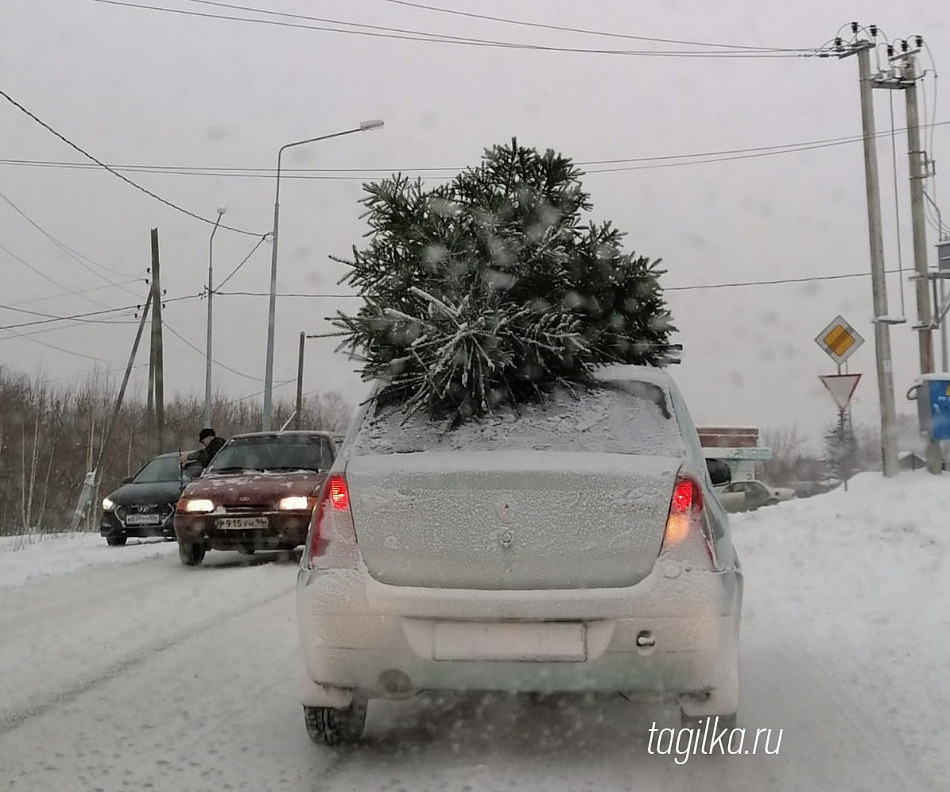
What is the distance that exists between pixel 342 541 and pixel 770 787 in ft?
5.87

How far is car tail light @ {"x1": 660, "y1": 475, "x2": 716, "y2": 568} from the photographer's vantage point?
4.10 m

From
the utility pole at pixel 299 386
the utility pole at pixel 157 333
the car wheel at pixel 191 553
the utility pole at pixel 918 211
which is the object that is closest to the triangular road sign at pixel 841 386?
the utility pole at pixel 918 211

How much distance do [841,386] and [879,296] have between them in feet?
8.87

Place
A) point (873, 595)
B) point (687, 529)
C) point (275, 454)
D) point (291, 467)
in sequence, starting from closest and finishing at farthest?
1. point (687, 529)
2. point (873, 595)
3. point (291, 467)
4. point (275, 454)

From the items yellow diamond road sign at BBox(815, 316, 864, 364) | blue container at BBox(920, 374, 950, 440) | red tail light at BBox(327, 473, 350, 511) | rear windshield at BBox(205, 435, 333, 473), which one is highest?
yellow diamond road sign at BBox(815, 316, 864, 364)

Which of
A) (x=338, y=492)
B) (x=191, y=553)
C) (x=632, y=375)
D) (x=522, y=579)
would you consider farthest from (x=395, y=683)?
(x=191, y=553)

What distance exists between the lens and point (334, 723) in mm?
4480

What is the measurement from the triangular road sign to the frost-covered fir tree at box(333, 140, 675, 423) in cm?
1076

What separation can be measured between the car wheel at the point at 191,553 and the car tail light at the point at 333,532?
8287 mm

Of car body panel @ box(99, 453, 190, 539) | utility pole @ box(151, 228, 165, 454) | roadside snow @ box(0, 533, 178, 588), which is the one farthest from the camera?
utility pole @ box(151, 228, 165, 454)

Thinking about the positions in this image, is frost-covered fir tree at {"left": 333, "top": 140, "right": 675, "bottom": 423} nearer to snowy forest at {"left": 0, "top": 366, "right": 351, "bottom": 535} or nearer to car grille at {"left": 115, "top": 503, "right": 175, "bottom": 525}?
car grille at {"left": 115, "top": 503, "right": 175, "bottom": 525}

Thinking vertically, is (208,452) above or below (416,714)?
above

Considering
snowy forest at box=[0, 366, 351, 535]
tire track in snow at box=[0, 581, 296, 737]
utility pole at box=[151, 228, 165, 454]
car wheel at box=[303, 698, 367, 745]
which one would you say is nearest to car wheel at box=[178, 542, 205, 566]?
tire track in snow at box=[0, 581, 296, 737]

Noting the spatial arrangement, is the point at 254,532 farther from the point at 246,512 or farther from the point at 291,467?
the point at 291,467
